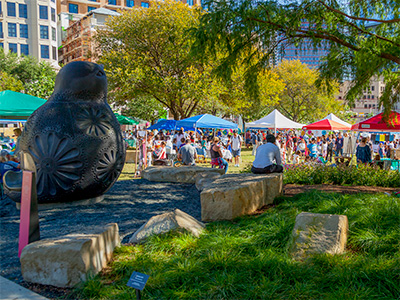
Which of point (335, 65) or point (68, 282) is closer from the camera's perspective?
point (68, 282)

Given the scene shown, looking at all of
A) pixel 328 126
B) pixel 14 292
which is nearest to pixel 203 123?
pixel 328 126

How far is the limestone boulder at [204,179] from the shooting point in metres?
8.49

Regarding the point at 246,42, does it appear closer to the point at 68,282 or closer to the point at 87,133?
the point at 87,133

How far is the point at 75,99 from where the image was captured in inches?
253

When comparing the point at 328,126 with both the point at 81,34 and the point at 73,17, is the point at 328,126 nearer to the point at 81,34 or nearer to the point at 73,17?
the point at 81,34

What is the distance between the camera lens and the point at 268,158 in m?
8.20

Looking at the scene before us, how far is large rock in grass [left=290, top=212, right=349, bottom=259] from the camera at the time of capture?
4004 millimetres

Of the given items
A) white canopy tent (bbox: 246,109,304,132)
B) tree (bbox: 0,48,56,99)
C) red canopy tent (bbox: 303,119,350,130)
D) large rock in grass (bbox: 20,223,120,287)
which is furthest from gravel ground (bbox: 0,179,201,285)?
tree (bbox: 0,48,56,99)

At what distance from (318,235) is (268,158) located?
13.7 feet

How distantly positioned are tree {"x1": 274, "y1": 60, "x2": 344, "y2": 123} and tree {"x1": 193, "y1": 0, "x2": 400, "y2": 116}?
33.1m

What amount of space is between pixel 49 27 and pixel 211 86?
137 ft

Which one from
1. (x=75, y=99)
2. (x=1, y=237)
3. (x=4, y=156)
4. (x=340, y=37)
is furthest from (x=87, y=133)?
(x=340, y=37)

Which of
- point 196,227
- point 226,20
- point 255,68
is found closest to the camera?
point 196,227

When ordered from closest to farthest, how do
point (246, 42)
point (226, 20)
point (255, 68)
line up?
point (226, 20) → point (246, 42) → point (255, 68)
